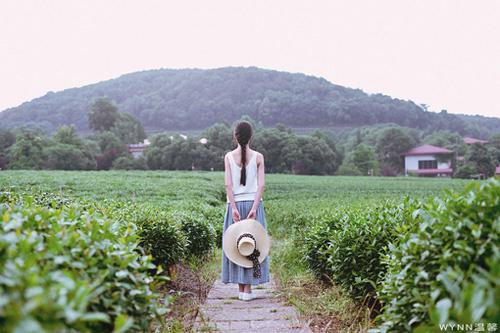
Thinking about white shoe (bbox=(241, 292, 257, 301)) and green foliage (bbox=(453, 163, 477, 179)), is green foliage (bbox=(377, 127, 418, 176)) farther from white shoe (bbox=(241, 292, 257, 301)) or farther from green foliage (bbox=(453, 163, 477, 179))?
white shoe (bbox=(241, 292, 257, 301))

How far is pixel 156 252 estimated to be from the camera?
4562 mm

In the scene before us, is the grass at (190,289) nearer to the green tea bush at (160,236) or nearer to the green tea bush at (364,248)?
the green tea bush at (160,236)

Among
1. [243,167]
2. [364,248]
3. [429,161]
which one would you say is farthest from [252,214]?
[429,161]

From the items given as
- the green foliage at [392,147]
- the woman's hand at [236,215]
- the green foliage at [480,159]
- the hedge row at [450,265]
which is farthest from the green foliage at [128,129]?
the hedge row at [450,265]

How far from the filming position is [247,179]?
4898 mm

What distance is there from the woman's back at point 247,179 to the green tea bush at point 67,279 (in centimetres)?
242

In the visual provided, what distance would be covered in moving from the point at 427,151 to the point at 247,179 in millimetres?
60896

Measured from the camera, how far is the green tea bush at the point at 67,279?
3.99 ft

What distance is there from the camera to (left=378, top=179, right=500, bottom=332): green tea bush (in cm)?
183

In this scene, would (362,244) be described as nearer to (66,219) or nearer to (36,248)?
(66,219)

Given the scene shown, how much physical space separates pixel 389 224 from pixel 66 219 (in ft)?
8.25

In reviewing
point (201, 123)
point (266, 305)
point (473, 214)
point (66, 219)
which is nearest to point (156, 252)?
point (266, 305)

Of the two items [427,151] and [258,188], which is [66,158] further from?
[258,188]

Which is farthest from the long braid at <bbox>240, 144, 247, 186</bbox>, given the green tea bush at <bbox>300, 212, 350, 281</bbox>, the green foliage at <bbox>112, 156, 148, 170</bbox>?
the green foliage at <bbox>112, 156, 148, 170</bbox>
